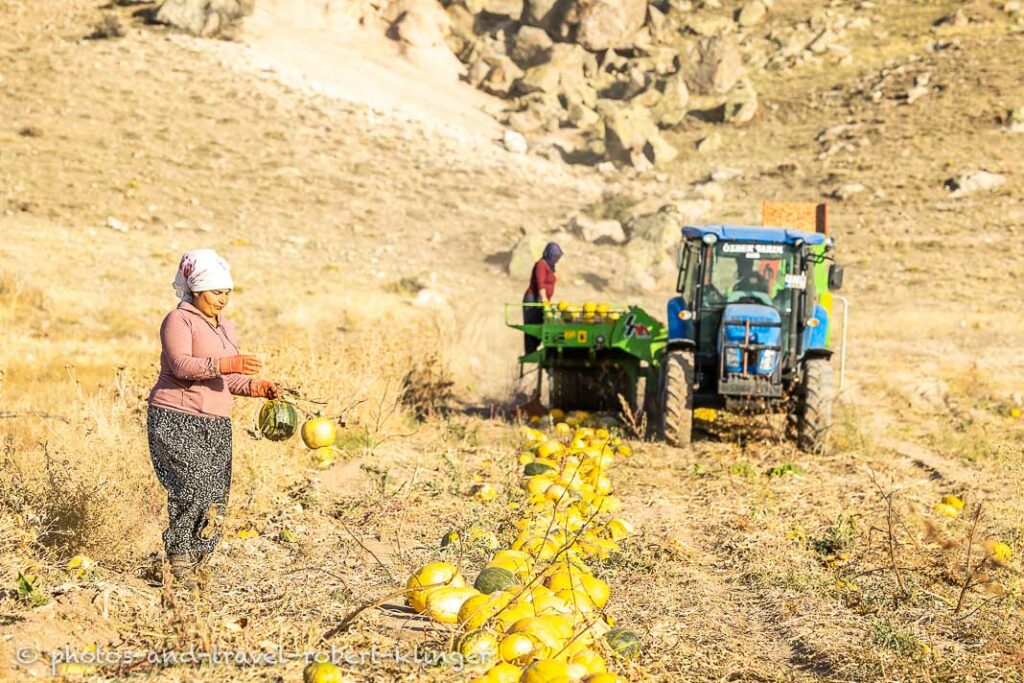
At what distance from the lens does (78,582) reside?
4.91 meters

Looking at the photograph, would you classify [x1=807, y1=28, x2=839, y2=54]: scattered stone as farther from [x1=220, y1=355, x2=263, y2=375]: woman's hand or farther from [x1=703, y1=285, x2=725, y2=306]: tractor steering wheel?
[x1=220, y1=355, x2=263, y2=375]: woman's hand

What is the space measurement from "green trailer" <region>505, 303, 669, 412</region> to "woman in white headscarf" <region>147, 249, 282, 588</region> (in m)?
7.72

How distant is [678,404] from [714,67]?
41125 millimetres

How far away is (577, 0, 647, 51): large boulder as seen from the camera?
2026 inches

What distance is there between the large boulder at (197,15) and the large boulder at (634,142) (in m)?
17.3

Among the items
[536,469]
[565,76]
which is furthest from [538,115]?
[536,469]

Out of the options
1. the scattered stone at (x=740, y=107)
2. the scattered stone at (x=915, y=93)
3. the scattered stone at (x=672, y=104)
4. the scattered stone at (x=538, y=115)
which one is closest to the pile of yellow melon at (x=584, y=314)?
the scattered stone at (x=538, y=115)

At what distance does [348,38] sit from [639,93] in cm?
1405

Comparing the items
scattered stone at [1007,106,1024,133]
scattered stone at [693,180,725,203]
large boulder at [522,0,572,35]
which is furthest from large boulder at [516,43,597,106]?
scattered stone at [1007,106,1024,133]

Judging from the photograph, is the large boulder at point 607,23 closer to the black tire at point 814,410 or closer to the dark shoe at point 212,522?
the black tire at point 814,410

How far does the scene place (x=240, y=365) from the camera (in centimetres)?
502

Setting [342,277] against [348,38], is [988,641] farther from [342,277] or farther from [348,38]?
[348,38]

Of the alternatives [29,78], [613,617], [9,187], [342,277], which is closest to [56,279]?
[342,277]

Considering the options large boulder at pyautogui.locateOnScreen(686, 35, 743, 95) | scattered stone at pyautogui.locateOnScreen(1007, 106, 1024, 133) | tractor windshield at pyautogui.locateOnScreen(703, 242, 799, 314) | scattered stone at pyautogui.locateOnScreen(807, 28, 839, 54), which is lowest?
tractor windshield at pyautogui.locateOnScreen(703, 242, 799, 314)
